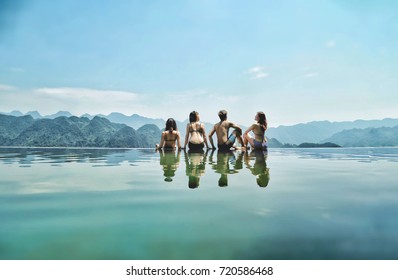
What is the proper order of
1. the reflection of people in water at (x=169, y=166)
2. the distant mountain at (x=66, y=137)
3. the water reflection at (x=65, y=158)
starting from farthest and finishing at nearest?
the distant mountain at (x=66, y=137), the water reflection at (x=65, y=158), the reflection of people in water at (x=169, y=166)

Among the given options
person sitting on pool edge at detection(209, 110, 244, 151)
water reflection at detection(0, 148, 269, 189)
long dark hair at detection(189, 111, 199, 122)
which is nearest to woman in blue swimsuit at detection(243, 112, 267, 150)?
person sitting on pool edge at detection(209, 110, 244, 151)

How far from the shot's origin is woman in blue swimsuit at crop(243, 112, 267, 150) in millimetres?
13328

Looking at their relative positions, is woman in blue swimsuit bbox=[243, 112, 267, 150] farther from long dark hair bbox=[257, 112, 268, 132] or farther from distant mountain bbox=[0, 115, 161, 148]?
distant mountain bbox=[0, 115, 161, 148]

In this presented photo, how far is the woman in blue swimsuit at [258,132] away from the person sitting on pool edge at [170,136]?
12.0ft

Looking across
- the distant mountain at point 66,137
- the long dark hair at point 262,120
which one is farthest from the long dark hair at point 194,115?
the distant mountain at point 66,137

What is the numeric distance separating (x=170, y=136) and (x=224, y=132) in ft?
10.6

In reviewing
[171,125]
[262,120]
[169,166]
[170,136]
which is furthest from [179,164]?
[170,136]

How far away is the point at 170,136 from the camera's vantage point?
15.2m

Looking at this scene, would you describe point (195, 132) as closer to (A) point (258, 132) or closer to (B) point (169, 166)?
(A) point (258, 132)

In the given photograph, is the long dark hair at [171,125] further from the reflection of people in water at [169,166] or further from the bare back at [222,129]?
the reflection of people in water at [169,166]

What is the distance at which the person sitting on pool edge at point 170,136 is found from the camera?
564 inches

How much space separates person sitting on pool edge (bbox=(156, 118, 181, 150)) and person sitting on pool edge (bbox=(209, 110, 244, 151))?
194 centimetres

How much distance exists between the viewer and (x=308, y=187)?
16.2 feet
